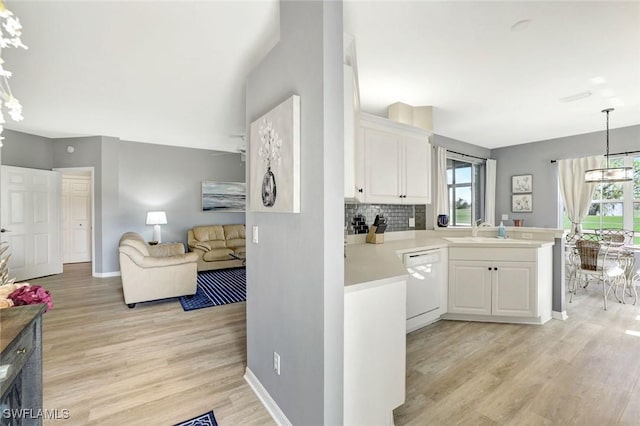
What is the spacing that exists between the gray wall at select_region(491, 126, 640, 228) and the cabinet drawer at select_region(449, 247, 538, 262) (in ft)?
10.8

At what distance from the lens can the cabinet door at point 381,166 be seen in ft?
10.2

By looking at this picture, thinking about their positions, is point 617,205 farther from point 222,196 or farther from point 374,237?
point 222,196

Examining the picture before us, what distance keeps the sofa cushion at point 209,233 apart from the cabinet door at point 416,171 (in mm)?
4461

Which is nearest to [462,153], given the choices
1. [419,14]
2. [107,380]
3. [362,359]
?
[419,14]

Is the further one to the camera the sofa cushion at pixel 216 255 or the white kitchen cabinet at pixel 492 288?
the sofa cushion at pixel 216 255

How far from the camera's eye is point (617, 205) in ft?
16.1

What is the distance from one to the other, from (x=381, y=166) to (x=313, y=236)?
203 cm

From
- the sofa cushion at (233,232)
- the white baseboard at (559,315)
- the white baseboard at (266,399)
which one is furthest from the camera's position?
the sofa cushion at (233,232)

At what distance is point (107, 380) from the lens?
7.13 feet

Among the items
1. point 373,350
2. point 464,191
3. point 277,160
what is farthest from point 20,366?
point 464,191

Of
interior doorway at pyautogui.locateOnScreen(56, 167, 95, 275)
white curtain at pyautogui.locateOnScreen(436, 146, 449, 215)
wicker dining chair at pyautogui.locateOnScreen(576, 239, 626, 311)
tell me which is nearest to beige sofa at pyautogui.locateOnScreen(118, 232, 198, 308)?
white curtain at pyautogui.locateOnScreen(436, 146, 449, 215)

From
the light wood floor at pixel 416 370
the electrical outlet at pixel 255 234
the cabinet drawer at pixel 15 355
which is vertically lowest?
the light wood floor at pixel 416 370

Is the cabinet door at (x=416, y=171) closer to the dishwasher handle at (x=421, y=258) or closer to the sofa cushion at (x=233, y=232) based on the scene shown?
the dishwasher handle at (x=421, y=258)

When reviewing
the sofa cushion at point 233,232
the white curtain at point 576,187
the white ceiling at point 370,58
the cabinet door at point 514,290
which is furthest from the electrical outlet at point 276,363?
the white curtain at point 576,187
